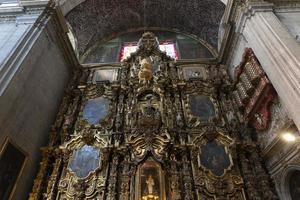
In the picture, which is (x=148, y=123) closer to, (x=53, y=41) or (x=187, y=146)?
(x=187, y=146)

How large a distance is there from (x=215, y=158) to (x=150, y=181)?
2627mm

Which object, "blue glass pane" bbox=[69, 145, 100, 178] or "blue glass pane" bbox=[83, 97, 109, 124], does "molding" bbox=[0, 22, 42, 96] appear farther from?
"blue glass pane" bbox=[83, 97, 109, 124]

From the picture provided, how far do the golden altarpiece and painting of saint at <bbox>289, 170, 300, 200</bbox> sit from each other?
0.57 m

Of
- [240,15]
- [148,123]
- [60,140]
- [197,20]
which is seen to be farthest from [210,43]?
[60,140]

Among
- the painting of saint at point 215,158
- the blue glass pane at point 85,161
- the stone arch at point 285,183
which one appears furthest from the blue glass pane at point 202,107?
the blue glass pane at point 85,161

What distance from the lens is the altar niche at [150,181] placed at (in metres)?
7.49

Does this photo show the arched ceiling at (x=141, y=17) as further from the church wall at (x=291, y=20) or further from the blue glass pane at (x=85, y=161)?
the blue glass pane at (x=85, y=161)

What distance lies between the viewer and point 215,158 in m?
8.79

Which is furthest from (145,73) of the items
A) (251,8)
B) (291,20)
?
(291,20)

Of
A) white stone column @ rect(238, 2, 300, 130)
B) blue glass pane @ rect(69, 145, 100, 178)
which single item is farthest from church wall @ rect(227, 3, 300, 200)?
blue glass pane @ rect(69, 145, 100, 178)

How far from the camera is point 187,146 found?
9031mm

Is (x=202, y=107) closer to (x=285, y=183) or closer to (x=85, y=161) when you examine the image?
(x=285, y=183)

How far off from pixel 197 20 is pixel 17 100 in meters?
11.3

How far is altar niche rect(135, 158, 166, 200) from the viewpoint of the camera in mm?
7492
